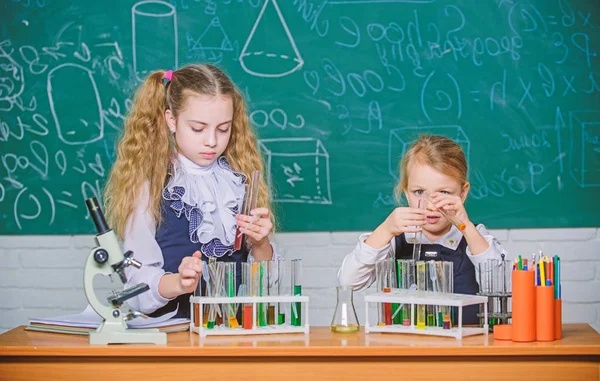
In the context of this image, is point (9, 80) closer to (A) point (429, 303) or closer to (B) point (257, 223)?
(B) point (257, 223)

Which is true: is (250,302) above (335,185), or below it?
below

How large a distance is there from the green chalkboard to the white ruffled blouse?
45.0 inches

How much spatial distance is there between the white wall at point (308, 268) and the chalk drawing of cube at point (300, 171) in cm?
17

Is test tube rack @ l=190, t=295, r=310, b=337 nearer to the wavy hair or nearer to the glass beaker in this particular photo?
the glass beaker

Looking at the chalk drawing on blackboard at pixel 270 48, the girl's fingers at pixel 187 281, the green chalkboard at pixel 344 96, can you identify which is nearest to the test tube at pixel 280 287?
the girl's fingers at pixel 187 281

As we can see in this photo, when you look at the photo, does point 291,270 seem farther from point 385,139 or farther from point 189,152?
point 385,139

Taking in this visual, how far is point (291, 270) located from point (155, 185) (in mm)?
568

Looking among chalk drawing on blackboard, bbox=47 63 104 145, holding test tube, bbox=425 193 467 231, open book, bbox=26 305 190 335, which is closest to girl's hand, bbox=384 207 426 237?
holding test tube, bbox=425 193 467 231

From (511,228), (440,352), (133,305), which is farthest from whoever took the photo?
(511,228)

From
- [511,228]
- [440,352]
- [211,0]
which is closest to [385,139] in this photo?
[511,228]

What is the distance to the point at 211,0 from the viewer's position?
139 inches

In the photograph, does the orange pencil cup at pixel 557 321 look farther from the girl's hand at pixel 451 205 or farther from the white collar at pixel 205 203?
the white collar at pixel 205 203

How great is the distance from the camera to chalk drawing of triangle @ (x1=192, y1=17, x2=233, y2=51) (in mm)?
3533

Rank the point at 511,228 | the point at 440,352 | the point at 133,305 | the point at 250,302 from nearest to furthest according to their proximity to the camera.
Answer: the point at 440,352
the point at 250,302
the point at 133,305
the point at 511,228
